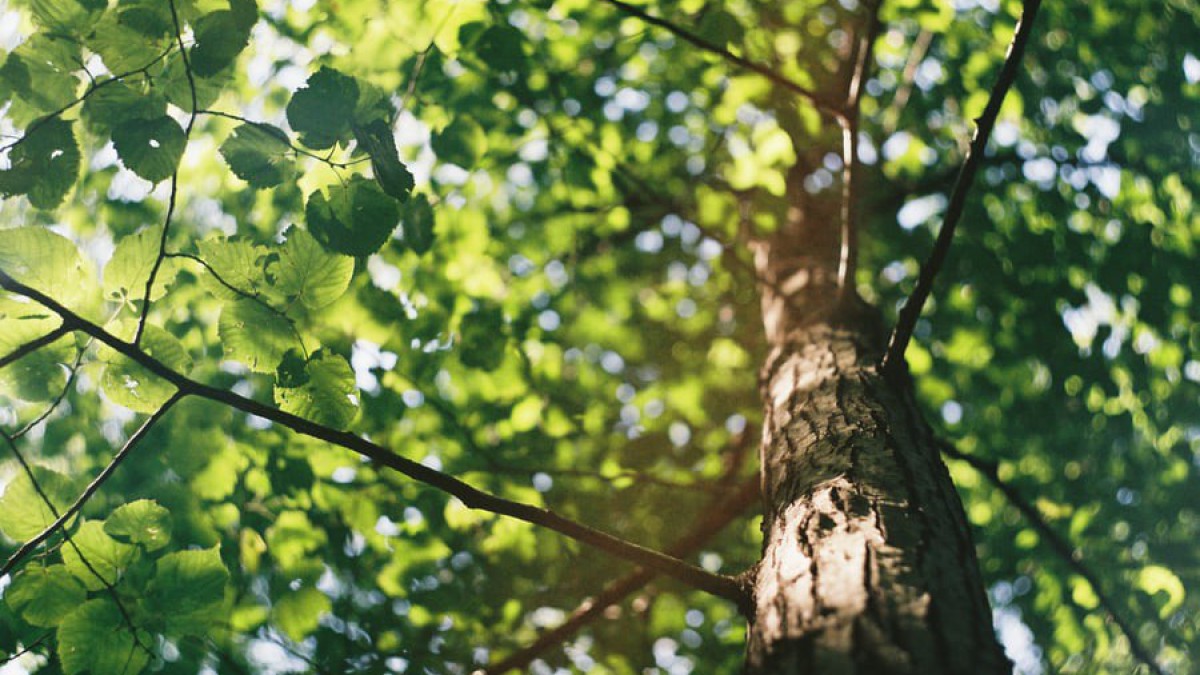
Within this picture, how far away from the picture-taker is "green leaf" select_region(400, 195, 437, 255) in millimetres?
2273

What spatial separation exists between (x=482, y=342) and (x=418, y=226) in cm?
64

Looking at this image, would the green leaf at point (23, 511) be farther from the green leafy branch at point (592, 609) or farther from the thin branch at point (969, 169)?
the thin branch at point (969, 169)

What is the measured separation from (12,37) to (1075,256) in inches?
171

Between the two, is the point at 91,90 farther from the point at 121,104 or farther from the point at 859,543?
the point at 859,543

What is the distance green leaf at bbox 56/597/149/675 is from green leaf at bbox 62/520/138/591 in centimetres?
5

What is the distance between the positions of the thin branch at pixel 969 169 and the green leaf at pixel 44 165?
1.77 metres

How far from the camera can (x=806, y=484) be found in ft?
4.91

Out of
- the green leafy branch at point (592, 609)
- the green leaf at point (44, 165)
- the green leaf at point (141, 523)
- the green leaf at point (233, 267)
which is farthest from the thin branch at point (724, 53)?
the green leaf at point (141, 523)

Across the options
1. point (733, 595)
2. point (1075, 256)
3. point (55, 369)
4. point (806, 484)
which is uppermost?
point (1075, 256)

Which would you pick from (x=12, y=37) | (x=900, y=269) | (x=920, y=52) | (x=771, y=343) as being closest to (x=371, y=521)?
(x=771, y=343)

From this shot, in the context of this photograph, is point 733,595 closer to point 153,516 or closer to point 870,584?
point 870,584

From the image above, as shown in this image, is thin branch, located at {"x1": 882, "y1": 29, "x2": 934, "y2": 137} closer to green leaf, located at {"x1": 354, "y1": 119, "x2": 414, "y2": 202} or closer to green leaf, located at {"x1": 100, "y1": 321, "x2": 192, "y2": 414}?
green leaf, located at {"x1": 354, "y1": 119, "x2": 414, "y2": 202}

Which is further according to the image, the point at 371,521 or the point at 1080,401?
the point at 1080,401

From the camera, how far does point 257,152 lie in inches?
57.3
